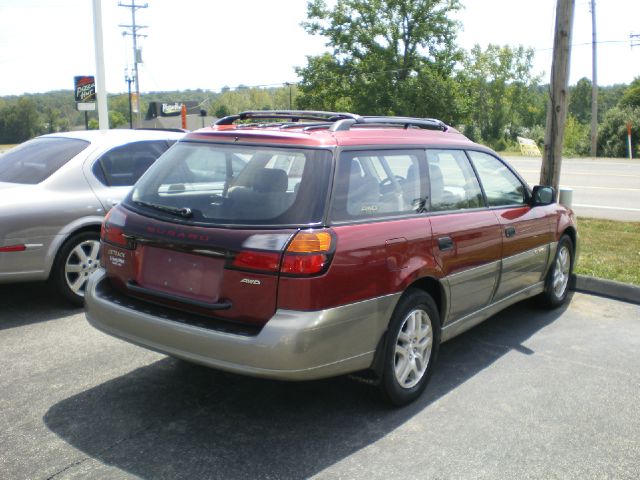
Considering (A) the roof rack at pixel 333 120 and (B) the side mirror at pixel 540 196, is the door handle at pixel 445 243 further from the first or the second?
(B) the side mirror at pixel 540 196

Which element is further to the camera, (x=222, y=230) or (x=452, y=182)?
(x=452, y=182)

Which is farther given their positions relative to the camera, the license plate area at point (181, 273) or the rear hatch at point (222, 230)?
the license plate area at point (181, 273)

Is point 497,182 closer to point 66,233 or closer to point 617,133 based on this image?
point 66,233

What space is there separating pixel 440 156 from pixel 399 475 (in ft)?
7.52

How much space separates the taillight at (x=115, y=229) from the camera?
12.9ft

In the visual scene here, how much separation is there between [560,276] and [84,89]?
1624cm

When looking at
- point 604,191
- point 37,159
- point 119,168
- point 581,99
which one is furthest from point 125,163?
point 581,99

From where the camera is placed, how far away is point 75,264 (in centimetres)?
596

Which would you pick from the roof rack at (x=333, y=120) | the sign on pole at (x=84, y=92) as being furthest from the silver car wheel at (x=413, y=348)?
the sign on pole at (x=84, y=92)

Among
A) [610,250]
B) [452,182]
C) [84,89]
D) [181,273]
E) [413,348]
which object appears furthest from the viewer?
[84,89]

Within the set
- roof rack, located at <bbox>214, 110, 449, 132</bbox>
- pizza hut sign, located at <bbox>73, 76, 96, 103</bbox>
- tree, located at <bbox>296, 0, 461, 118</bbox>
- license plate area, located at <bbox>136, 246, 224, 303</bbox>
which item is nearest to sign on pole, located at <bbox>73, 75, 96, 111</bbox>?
pizza hut sign, located at <bbox>73, 76, 96, 103</bbox>

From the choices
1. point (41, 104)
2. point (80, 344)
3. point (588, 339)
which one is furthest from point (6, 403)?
point (41, 104)

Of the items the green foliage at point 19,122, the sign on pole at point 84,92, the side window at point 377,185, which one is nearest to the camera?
the side window at point 377,185

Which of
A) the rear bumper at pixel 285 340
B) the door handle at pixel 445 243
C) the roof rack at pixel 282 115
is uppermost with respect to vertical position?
the roof rack at pixel 282 115
